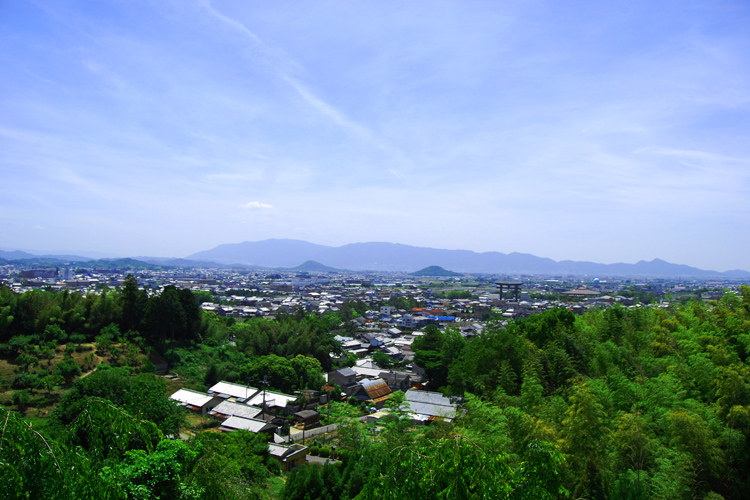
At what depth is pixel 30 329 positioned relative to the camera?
15141mm

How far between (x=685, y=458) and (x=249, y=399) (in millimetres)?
12462

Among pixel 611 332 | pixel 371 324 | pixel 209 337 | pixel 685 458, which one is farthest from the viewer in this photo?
pixel 371 324

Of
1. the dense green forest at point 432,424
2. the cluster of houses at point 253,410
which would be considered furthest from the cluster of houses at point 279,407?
the dense green forest at point 432,424

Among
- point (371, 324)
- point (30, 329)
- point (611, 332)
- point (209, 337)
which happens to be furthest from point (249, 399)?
point (371, 324)

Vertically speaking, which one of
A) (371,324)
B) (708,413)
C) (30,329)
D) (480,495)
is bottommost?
(371,324)

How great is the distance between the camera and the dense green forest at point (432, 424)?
237cm

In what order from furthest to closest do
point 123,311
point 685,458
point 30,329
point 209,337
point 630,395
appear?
point 209,337 → point 123,311 → point 30,329 → point 630,395 → point 685,458

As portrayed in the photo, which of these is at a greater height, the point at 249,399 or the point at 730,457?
the point at 730,457

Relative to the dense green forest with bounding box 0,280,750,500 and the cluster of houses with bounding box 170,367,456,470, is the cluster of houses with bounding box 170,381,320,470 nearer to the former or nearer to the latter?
the cluster of houses with bounding box 170,367,456,470

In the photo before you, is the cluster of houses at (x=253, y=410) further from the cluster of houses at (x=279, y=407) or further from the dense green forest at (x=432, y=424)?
the dense green forest at (x=432, y=424)

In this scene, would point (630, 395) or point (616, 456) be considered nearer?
point (616, 456)

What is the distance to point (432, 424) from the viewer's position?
34.4 ft

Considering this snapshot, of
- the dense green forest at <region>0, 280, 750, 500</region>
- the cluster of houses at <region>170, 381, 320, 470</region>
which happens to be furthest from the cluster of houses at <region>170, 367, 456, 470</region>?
the dense green forest at <region>0, 280, 750, 500</region>

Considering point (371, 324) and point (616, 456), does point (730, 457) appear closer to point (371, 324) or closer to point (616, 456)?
point (616, 456)
